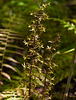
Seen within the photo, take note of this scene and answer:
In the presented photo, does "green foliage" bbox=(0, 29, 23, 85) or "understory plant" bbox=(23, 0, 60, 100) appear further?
"green foliage" bbox=(0, 29, 23, 85)

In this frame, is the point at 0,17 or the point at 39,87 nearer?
the point at 39,87

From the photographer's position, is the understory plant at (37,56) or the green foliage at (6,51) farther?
the green foliage at (6,51)

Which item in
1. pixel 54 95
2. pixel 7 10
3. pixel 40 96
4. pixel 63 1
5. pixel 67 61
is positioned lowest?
pixel 54 95

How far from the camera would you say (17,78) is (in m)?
1.53

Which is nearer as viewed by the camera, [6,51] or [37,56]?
[37,56]

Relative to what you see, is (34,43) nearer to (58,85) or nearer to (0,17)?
(58,85)

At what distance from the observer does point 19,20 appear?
7.25 ft

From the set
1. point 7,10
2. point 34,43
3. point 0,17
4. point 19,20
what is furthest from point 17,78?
point 7,10

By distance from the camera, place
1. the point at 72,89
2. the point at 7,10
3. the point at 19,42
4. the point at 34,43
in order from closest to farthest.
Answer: the point at 34,43 → the point at 72,89 → the point at 19,42 → the point at 7,10

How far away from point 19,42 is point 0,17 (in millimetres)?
708

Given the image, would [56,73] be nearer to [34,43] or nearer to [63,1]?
[34,43]

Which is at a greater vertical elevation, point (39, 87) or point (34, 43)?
point (34, 43)

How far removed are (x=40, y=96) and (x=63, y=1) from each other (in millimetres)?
3021

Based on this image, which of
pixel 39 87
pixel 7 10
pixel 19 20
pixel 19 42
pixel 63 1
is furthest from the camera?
pixel 63 1
